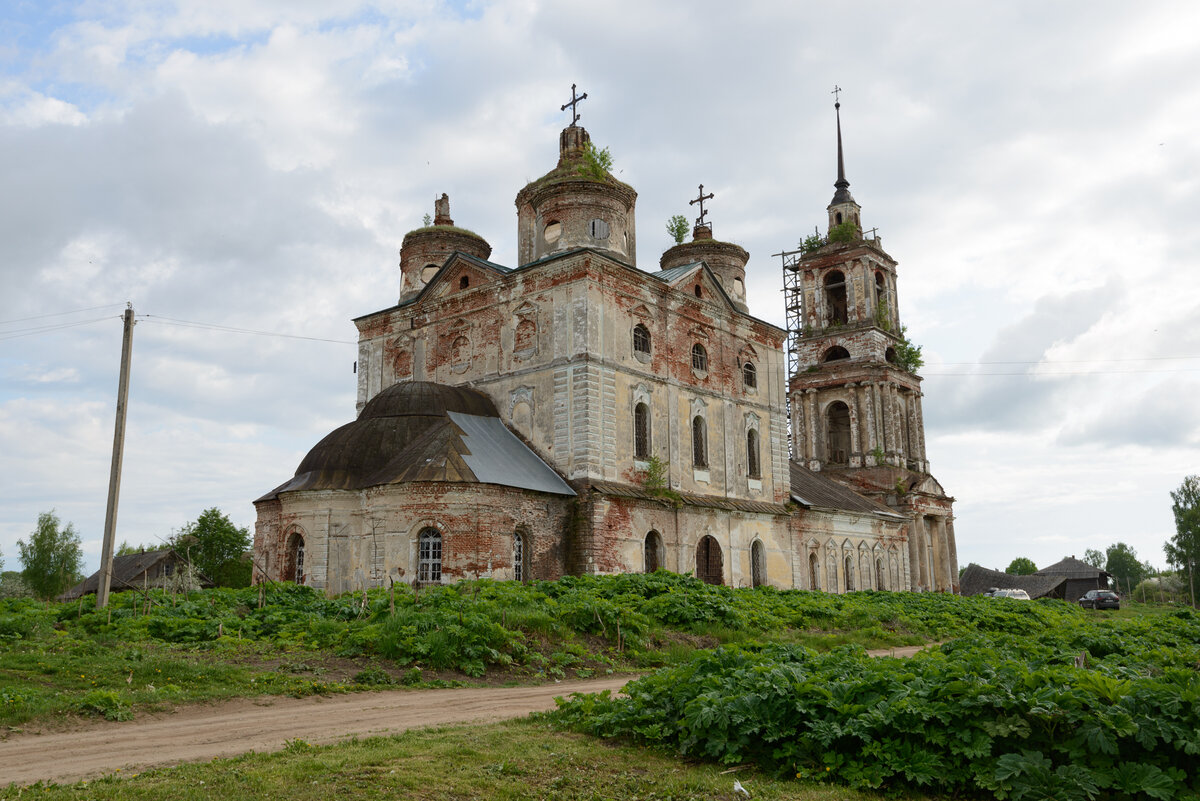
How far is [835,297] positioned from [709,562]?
2689cm

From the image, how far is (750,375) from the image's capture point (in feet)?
109

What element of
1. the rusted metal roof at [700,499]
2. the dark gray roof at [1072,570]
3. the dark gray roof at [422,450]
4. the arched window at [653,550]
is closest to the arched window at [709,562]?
the rusted metal roof at [700,499]

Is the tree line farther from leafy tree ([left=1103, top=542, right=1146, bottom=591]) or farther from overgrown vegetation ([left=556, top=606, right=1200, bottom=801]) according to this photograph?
leafy tree ([left=1103, top=542, right=1146, bottom=591])

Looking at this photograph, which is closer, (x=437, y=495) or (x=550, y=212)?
(x=437, y=495)

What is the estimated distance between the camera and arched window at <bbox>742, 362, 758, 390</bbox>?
1297 inches

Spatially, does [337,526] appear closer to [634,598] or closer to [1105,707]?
[634,598]

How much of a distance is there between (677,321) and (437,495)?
422 inches

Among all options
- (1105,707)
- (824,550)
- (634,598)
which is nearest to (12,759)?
(1105,707)

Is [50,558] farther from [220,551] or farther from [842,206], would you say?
[842,206]

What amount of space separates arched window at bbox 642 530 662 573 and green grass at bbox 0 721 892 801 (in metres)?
19.0

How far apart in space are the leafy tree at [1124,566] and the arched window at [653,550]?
105 meters

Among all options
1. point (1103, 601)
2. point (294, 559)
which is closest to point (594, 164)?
point (294, 559)

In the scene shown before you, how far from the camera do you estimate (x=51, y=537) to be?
173ft

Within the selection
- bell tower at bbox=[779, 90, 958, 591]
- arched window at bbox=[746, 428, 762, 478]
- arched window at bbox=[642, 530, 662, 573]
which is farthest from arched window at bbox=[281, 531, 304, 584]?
bell tower at bbox=[779, 90, 958, 591]
